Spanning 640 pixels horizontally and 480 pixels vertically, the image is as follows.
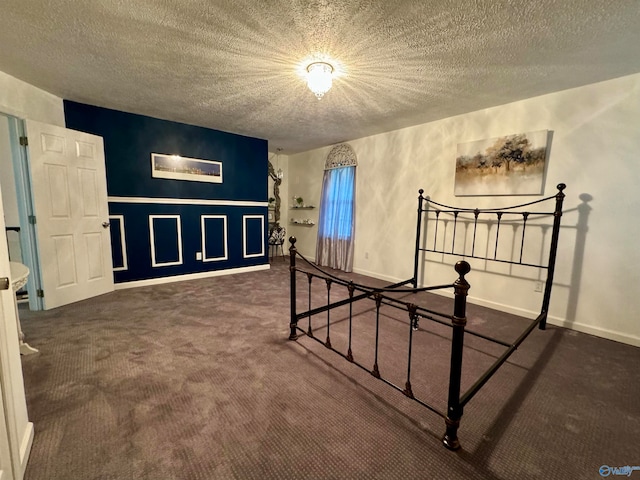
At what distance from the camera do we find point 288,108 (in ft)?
10.6

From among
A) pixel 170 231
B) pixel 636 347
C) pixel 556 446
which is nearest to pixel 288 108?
pixel 170 231

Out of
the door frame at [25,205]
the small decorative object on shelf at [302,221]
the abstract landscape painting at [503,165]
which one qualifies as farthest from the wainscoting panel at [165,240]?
the abstract landscape painting at [503,165]

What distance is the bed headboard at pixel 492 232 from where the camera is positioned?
2.64 meters

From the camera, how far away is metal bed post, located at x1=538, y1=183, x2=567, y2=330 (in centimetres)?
248

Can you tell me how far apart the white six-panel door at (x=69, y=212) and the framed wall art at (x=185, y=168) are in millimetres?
639

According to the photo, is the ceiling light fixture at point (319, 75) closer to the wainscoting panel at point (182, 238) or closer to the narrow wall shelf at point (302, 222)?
the wainscoting panel at point (182, 238)

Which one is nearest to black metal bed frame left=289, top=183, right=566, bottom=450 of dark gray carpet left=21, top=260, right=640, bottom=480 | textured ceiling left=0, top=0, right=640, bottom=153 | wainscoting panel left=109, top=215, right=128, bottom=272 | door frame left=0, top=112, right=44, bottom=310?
dark gray carpet left=21, top=260, right=640, bottom=480

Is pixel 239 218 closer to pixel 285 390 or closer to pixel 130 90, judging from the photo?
pixel 130 90

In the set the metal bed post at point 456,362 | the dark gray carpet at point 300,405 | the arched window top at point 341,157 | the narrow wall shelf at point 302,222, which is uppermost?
the arched window top at point 341,157

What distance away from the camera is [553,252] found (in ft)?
8.38

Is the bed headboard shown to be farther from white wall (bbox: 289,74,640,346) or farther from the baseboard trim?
the baseboard trim

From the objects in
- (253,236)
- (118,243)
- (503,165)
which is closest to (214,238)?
(253,236)

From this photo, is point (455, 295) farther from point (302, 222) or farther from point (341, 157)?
point (302, 222)

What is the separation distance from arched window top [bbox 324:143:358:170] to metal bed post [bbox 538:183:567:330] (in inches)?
110
